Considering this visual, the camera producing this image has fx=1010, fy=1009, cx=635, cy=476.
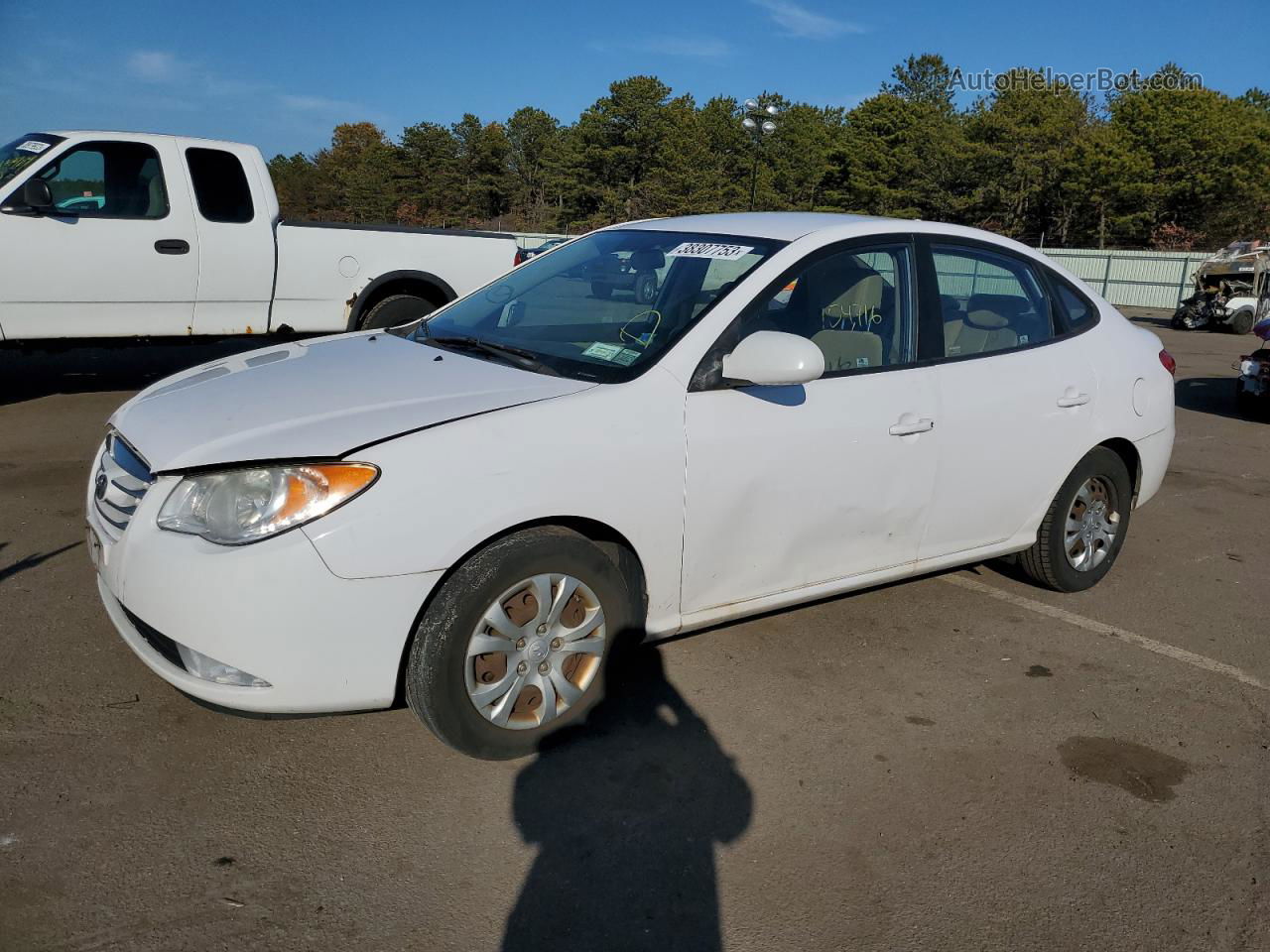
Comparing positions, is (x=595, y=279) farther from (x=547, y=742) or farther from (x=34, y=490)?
(x=34, y=490)

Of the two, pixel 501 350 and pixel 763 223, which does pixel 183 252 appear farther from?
pixel 763 223

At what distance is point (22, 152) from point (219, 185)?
4.75 feet

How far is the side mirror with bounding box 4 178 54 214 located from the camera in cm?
752

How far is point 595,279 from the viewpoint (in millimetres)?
4164

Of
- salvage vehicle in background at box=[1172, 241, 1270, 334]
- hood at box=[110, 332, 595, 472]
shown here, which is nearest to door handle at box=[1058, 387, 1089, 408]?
hood at box=[110, 332, 595, 472]

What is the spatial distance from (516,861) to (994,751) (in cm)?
170

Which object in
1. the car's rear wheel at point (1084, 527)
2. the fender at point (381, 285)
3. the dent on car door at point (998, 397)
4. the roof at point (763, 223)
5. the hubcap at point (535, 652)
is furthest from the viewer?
the fender at point (381, 285)

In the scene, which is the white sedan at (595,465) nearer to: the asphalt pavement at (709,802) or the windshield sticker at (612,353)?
the windshield sticker at (612,353)

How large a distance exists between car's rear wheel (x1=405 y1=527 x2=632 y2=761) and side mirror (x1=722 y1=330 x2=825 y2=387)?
78 cm

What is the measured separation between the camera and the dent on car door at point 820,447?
11.2ft

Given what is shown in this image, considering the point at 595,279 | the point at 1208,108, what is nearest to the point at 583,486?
the point at 595,279

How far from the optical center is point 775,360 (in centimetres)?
328

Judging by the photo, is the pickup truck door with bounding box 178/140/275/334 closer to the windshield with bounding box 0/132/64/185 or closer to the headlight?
the windshield with bounding box 0/132/64/185

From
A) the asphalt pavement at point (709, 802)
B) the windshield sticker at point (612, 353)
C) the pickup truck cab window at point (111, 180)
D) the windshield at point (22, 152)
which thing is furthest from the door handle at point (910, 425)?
the windshield at point (22, 152)
